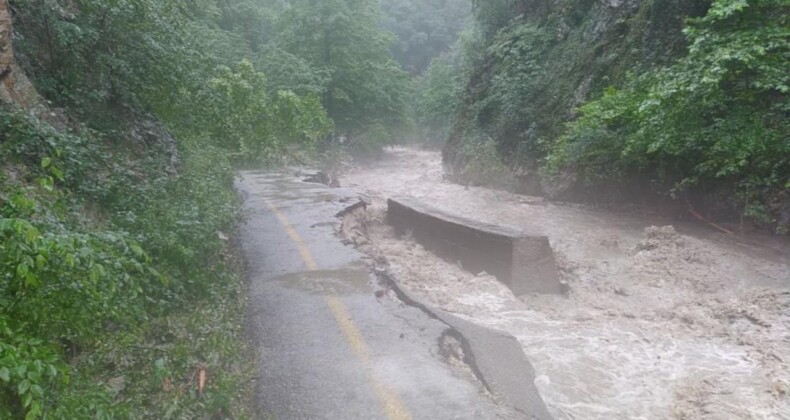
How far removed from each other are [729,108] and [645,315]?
18.7ft

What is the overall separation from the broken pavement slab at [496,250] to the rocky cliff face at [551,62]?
6231 millimetres

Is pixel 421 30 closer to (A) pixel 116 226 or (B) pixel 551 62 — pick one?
(B) pixel 551 62

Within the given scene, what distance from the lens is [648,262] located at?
10492 millimetres

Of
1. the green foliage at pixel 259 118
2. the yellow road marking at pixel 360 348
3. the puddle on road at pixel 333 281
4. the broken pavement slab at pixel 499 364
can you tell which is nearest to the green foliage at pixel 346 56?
the green foliage at pixel 259 118

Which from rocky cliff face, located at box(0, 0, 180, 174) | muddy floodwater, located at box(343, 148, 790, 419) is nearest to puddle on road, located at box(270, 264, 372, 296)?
muddy floodwater, located at box(343, 148, 790, 419)

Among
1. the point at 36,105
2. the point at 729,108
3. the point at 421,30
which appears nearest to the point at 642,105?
the point at 729,108

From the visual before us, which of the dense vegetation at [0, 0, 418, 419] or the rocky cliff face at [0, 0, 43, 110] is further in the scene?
the rocky cliff face at [0, 0, 43, 110]

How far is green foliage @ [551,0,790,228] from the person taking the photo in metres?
10.3

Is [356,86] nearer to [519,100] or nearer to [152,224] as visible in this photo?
[519,100]

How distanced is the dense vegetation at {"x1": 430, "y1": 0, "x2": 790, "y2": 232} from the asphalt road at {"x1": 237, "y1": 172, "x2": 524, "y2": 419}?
741cm

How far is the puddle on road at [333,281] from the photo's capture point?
7148mm

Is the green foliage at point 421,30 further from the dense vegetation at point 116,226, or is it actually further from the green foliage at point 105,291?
the green foliage at point 105,291

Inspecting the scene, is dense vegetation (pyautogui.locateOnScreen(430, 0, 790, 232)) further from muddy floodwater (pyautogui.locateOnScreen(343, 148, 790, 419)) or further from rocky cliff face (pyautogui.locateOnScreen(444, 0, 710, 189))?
muddy floodwater (pyautogui.locateOnScreen(343, 148, 790, 419))

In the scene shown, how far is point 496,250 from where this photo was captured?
30.5 feet
